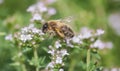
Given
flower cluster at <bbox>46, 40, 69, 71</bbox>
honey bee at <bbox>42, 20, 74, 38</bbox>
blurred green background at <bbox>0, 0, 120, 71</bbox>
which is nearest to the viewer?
flower cluster at <bbox>46, 40, 69, 71</bbox>

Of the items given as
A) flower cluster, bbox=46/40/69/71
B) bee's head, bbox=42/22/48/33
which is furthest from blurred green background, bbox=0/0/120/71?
flower cluster, bbox=46/40/69/71

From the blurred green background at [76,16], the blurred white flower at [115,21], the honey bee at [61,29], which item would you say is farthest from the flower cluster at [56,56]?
the blurred white flower at [115,21]

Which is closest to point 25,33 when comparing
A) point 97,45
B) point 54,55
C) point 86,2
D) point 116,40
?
point 54,55

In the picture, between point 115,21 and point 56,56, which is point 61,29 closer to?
point 56,56

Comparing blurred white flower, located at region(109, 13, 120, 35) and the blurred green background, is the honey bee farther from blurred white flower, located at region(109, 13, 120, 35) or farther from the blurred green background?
blurred white flower, located at region(109, 13, 120, 35)

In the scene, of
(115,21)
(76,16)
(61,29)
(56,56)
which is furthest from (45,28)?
(115,21)

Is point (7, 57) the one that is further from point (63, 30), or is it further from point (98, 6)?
point (98, 6)

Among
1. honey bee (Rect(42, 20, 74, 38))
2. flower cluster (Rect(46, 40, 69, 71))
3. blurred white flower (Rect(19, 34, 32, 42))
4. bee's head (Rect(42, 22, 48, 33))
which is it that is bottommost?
flower cluster (Rect(46, 40, 69, 71))
